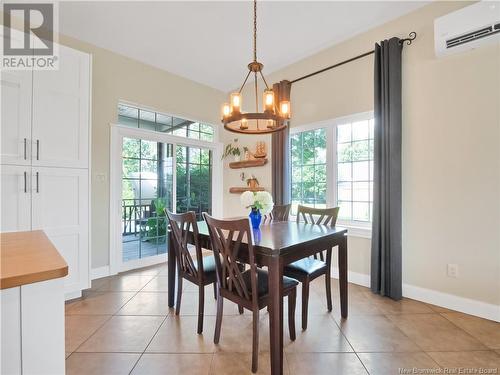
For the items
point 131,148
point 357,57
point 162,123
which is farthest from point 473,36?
point 131,148

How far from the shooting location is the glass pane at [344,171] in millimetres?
3145

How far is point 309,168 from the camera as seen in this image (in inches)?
139

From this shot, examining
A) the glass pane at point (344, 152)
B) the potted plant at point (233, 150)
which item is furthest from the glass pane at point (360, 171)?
the potted plant at point (233, 150)

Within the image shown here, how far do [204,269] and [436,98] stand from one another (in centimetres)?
270

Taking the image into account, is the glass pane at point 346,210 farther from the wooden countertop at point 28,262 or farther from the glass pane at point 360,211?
the wooden countertop at point 28,262

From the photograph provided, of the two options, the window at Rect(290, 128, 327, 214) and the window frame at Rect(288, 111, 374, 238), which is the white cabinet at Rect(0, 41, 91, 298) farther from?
the window frame at Rect(288, 111, 374, 238)

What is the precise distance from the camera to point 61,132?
2.44 meters

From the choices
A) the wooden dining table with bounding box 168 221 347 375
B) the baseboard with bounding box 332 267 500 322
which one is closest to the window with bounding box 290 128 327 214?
the wooden dining table with bounding box 168 221 347 375

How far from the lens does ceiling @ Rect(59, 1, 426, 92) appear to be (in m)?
2.55

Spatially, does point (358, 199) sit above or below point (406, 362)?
above

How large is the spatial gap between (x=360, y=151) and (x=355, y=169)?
223mm

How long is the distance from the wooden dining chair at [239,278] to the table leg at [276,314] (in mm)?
113

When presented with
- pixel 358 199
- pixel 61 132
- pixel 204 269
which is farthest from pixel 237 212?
pixel 61 132

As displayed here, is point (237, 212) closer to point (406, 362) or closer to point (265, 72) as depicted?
point (265, 72)
